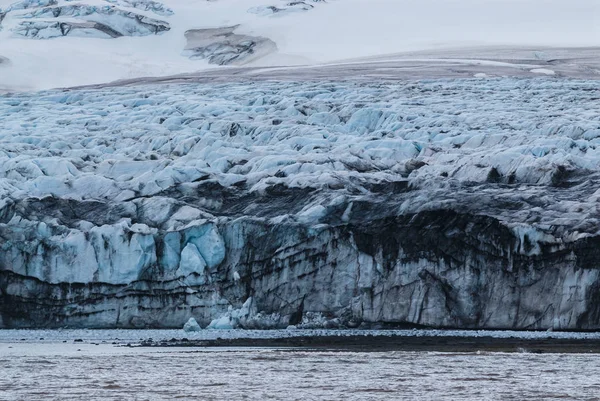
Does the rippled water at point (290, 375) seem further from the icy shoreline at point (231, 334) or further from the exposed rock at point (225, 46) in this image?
the exposed rock at point (225, 46)

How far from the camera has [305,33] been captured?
163 feet

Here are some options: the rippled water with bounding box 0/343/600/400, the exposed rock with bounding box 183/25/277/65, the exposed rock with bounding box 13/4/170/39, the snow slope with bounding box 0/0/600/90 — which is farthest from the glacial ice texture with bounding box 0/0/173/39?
the rippled water with bounding box 0/343/600/400

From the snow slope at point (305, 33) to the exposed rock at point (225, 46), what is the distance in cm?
41

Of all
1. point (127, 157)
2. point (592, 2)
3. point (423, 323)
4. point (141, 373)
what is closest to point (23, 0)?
point (592, 2)

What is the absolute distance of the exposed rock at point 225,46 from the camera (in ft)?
152

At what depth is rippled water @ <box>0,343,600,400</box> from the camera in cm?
1468

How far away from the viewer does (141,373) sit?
16734mm

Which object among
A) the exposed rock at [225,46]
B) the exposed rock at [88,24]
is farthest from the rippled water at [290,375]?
the exposed rock at [88,24]

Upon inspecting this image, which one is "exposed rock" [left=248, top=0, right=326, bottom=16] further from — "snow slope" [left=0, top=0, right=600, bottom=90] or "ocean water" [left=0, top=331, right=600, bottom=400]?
"ocean water" [left=0, top=331, right=600, bottom=400]

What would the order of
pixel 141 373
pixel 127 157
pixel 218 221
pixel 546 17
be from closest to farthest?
pixel 141 373 < pixel 218 221 < pixel 127 157 < pixel 546 17

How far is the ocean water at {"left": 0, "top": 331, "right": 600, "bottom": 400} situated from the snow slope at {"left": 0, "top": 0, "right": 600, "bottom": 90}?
24290 mm

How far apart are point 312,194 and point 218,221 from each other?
1926mm

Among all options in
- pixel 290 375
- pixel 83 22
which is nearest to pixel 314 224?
pixel 290 375

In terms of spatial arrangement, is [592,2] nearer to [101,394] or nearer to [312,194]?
[312,194]
